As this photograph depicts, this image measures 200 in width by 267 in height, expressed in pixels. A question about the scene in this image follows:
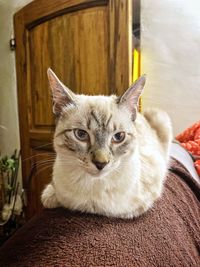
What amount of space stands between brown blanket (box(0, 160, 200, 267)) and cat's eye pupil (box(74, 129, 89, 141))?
0.57 ft

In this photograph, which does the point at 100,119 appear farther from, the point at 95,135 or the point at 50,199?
the point at 50,199

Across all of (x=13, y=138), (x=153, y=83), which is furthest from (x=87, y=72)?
(x=13, y=138)

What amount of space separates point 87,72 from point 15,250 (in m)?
1.28

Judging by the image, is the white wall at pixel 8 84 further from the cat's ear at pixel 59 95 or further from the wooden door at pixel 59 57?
the cat's ear at pixel 59 95

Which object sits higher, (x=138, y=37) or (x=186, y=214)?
(x=138, y=37)

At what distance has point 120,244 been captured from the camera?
53 cm

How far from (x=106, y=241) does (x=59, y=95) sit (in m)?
0.38

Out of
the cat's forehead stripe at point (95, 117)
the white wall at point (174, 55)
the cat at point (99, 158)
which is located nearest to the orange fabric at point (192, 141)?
the white wall at point (174, 55)

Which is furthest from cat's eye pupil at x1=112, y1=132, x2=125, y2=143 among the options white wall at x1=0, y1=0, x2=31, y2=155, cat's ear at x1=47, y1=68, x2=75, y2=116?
white wall at x1=0, y1=0, x2=31, y2=155

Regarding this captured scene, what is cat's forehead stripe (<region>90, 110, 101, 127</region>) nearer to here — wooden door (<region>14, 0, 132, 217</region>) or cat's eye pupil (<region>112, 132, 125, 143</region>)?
cat's eye pupil (<region>112, 132, 125, 143</region>)

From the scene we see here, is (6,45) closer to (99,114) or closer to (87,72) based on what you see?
(87,72)

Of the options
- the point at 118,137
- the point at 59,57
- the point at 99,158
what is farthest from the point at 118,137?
the point at 59,57

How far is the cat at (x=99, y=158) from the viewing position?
0.68m

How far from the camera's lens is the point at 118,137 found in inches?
28.6
